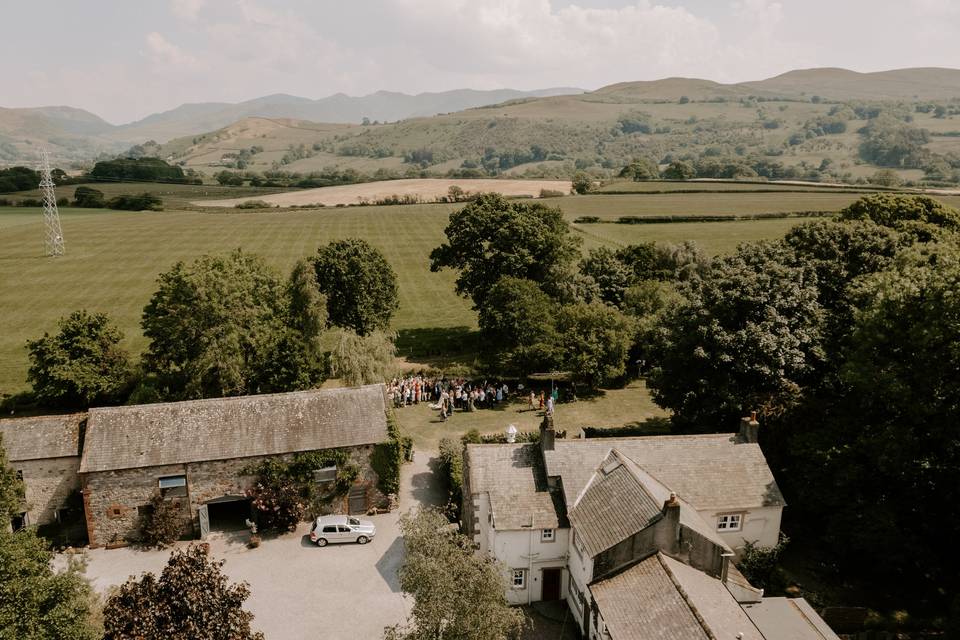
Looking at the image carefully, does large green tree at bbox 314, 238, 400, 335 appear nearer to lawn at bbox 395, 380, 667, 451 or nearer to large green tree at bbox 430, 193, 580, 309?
large green tree at bbox 430, 193, 580, 309

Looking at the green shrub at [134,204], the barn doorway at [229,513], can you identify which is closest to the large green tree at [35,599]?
the barn doorway at [229,513]

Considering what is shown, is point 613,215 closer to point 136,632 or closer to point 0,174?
point 136,632

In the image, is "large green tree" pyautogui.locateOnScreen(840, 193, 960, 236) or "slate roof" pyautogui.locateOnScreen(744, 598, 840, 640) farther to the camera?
"large green tree" pyautogui.locateOnScreen(840, 193, 960, 236)

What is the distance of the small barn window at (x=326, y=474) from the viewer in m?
28.3

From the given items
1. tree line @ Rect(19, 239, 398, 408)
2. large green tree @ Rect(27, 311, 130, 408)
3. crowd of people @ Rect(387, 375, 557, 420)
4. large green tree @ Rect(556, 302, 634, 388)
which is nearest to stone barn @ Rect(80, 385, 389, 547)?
tree line @ Rect(19, 239, 398, 408)

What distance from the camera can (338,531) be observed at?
26.9m

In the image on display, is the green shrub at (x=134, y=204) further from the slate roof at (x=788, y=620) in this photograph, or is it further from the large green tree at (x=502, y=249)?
the slate roof at (x=788, y=620)

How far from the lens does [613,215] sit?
9669cm

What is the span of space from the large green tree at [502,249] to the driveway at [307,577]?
2564cm

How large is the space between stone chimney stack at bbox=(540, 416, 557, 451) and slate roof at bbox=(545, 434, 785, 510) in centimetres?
29

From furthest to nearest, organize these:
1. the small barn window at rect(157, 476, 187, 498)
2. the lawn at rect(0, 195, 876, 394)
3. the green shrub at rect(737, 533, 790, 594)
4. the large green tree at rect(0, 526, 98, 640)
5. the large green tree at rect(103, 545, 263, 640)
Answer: the lawn at rect(0, 195, 876, 394), the small barn window at rect(157, 476, 187, 498), the green shrub at rect(737, 533, 790, 594), the large green tree at rect(0, 526, 98, 640), the large green tree at rect(103, 545, 263, 640)

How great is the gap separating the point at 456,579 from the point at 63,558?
18914mm

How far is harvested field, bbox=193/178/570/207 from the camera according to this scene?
395ft

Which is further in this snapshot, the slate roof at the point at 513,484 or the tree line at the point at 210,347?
the tree line at the point at 210,347
